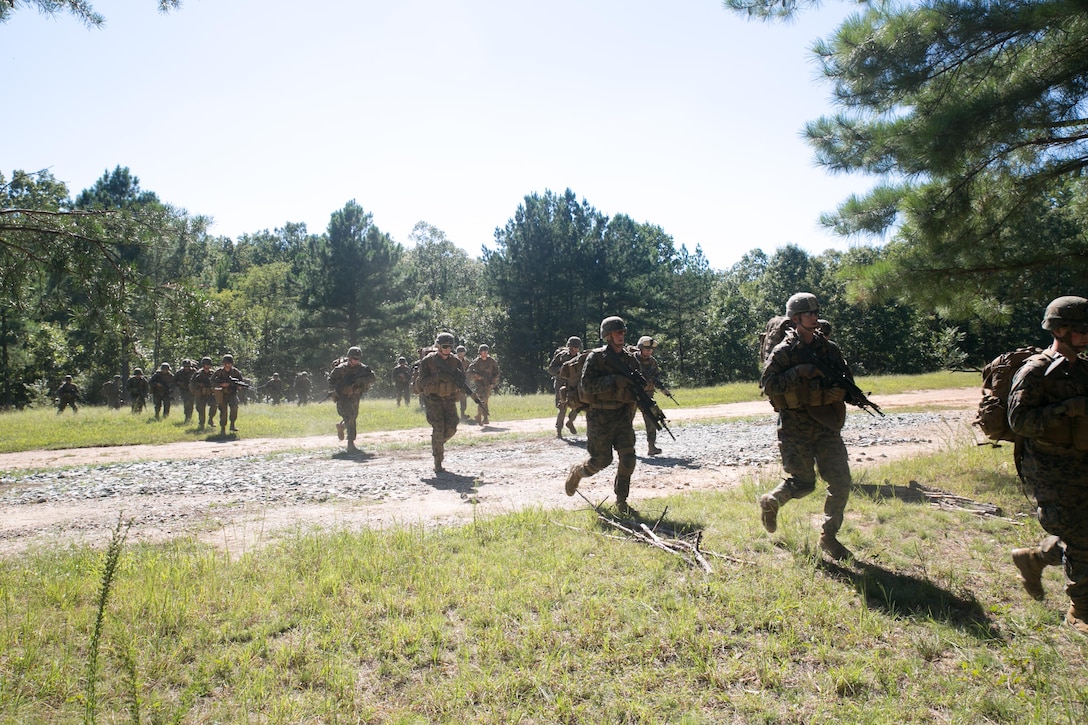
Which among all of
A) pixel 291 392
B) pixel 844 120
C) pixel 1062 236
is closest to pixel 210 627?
pixel 844 120

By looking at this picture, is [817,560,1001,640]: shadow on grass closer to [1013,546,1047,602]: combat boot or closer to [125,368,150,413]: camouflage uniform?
[1013,546,1047,602]: combat boot

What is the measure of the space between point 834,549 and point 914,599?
2.59 ft

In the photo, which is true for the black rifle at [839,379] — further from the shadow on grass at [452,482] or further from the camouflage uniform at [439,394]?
the camouflage uniform at [439,394]

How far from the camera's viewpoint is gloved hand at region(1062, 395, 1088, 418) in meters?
3.66

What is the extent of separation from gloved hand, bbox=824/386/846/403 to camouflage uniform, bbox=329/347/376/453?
9.77 metres

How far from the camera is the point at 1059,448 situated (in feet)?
12.9

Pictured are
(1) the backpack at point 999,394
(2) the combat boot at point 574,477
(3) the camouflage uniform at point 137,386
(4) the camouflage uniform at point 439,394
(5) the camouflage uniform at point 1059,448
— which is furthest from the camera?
(3) the camouflage uniform at point 137,386

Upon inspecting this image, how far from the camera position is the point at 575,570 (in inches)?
200

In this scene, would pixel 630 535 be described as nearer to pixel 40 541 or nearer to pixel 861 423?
pixel 40 541

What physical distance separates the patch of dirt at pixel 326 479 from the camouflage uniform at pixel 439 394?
0.56 m

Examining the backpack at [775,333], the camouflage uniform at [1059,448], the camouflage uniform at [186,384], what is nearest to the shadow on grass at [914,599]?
the camouflage uniform at [1059,448]

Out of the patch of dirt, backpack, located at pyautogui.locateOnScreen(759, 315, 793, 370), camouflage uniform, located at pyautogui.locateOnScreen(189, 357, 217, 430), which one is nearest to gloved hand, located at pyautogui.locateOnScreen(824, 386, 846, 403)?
backpack, located at pyautogui.locateOnScreen(759, 315, 793, 370)

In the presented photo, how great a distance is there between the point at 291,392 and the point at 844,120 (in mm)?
43528

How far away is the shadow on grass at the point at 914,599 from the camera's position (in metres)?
4.10
